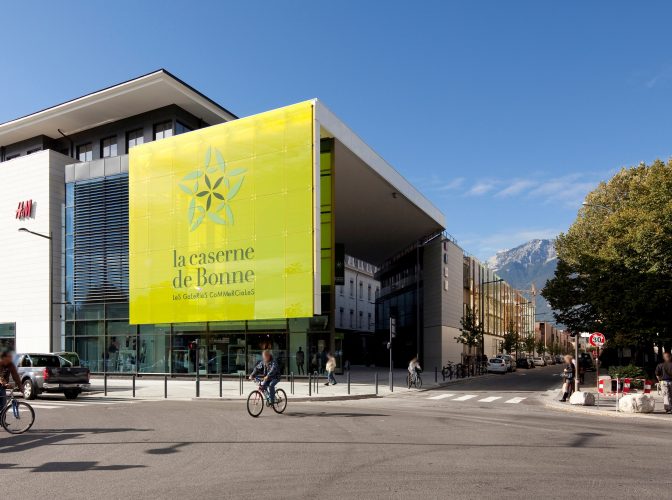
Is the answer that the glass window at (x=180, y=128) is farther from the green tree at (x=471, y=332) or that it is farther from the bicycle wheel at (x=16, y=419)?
the bicycle wheel at (x=16, y=419)

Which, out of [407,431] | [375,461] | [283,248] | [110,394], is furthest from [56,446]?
[283,248]

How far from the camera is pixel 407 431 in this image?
13312 mm

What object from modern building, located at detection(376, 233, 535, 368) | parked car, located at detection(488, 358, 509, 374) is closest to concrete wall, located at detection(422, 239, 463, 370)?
modern building, located at detection(376, 233, 535, 368)

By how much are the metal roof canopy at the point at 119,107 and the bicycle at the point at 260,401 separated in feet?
86.3

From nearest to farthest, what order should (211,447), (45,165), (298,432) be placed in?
(211,447), (298,432), (45,165)

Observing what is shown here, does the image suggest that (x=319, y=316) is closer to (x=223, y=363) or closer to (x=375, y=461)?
(x=223, y=363)

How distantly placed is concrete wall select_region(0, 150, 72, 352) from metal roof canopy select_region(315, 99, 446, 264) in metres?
19.9

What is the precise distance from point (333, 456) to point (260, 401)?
6435mm

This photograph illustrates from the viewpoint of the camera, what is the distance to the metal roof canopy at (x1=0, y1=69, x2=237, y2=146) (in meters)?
38.1

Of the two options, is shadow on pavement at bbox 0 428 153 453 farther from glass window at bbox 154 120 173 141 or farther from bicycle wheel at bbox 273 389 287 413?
glass window at bbox 154 120 173 141

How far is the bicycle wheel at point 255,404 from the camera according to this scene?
52.3 ft

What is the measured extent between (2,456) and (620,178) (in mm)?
46352

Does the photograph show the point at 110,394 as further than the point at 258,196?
No

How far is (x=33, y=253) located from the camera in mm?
42250
